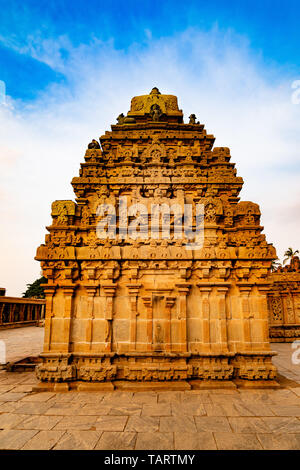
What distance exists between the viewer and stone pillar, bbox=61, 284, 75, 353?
24.2 feet

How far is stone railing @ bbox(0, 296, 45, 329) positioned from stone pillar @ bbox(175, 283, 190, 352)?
16672mm

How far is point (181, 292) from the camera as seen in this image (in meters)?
7.70

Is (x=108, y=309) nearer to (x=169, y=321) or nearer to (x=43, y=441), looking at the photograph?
(x=169, y=321)

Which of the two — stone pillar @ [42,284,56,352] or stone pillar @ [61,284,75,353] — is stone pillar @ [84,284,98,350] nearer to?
stone pillar @ [61,284,75,353]

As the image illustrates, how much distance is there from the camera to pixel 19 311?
75.0ft

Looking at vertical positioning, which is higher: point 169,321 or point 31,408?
point 169,321

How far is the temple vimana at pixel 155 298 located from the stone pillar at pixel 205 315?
0.03 m

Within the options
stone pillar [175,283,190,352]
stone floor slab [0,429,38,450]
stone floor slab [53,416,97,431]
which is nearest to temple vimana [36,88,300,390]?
stone pillar [175,283,190,352]

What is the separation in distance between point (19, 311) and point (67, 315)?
18336 mm

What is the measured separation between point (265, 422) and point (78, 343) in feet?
16.5

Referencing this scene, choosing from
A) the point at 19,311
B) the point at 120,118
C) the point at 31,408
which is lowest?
the point at 31,408

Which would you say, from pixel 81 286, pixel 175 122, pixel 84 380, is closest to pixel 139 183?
pixel 81 286

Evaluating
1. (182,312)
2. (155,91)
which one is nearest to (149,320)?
(182,312)
